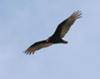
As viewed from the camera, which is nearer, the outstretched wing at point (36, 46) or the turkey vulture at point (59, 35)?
the turkey vulture at point (59, 35)

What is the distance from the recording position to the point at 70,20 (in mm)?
108000

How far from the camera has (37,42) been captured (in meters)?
110

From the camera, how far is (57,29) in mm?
108500

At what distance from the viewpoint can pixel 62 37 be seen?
109 metres

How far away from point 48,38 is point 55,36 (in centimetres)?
83

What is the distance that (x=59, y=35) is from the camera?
109 metres

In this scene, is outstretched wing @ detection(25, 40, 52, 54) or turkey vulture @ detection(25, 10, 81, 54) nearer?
turkey vulture @ detection(25, 10, 81, 54)

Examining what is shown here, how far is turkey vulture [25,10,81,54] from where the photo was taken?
10794 cm

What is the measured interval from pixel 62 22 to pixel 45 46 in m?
3.05

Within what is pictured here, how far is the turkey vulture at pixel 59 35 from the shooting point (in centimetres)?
10794

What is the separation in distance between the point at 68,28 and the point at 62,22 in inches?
24.8

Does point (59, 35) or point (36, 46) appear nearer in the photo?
point (59, 35)

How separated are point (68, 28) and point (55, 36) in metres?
1.43

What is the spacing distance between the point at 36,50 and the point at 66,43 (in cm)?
424
